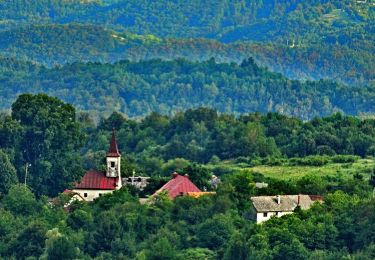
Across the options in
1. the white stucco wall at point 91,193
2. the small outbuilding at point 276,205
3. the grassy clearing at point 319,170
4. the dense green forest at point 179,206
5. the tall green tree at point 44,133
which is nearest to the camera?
the dense green forest at point 179,206

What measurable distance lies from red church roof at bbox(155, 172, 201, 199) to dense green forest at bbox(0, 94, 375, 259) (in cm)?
115

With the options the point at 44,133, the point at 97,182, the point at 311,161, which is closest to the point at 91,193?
the point at 97,182

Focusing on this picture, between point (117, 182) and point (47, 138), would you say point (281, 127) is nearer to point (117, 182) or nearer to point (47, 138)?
point (47, 138)

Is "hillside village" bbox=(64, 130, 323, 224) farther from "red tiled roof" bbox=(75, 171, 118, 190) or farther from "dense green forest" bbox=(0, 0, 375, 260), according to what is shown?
"dense green forest" bbox=(0, 0, 375, 260)

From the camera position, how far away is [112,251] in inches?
3088

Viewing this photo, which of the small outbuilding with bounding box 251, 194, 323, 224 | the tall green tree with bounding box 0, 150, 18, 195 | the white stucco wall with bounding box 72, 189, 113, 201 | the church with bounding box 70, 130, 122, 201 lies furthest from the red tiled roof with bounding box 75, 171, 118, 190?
the small outbuilding with bounding box 251, 194, 323, 224

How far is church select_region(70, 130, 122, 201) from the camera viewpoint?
8694 centimetres

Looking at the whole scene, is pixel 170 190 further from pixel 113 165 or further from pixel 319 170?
pixel 319 170

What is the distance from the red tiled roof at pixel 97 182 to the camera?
87.0 m

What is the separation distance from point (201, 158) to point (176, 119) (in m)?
12.8

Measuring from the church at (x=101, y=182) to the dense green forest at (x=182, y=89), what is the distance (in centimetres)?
8856

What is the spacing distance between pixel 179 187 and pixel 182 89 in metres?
110

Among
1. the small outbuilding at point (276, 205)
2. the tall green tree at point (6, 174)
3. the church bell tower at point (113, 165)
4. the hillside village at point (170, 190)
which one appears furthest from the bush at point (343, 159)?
the small outbuilding at point (276, 205)

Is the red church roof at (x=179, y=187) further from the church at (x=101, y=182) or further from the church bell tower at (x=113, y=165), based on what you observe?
the church bell tower at (x=113, y=165)
